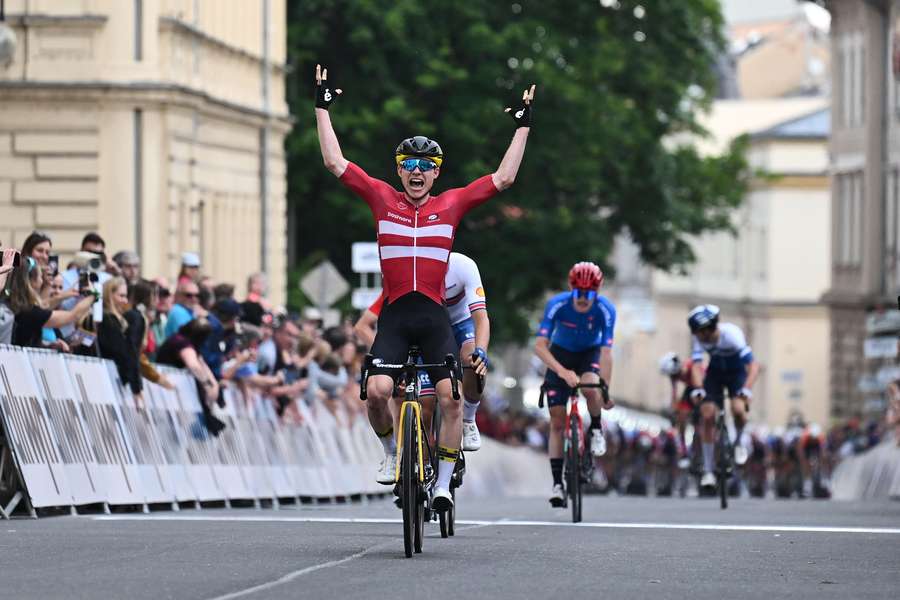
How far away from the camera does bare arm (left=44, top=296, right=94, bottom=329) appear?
21.0 meters

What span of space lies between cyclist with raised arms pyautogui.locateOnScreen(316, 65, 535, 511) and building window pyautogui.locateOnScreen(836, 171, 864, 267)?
57.0m

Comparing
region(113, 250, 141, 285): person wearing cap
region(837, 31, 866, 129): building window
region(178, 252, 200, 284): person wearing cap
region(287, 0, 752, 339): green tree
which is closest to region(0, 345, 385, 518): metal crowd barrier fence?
region(113, 250, 141, 285): person wearing cap

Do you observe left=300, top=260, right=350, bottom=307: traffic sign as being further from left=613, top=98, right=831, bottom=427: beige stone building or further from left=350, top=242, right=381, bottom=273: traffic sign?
left=613, top=98, right=831, bottom=427: beige stone building

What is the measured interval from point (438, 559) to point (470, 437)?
2.07 m

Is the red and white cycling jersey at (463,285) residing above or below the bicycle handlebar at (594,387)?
above

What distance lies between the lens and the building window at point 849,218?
2886 inches

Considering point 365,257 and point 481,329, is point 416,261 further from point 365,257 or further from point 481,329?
point 365,257

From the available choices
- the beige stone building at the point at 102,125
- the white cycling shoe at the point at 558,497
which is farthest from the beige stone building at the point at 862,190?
the white cycling shoe at the point at 558,497

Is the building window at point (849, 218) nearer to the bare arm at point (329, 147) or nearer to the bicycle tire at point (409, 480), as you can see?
the bare arm at point (329, 147)

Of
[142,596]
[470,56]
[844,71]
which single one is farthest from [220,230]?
[844,71]

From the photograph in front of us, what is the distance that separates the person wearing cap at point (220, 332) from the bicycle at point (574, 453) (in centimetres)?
400

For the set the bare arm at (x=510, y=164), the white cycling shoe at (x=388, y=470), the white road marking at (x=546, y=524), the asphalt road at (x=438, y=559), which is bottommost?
the white road marking at (x=546, y=524)

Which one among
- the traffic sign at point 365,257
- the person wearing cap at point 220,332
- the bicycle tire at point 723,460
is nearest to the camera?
the person wearing cap at point 220,332

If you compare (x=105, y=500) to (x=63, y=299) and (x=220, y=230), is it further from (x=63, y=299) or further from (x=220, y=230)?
(x=220, y=230)
